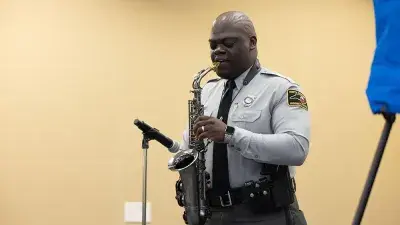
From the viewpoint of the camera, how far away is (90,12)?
3209 mm

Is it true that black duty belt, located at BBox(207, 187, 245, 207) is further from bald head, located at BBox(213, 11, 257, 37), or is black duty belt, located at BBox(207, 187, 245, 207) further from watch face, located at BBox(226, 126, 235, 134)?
bald head, located at BBox(213, 11, 257, 37)

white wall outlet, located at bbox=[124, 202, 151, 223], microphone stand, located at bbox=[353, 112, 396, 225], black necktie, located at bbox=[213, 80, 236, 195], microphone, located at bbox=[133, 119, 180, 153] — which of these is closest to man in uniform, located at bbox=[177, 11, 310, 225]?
black necktie, located at bbox=[213, 80, 236, 195]

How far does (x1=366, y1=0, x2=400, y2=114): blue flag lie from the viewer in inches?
29.2

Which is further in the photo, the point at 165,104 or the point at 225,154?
the point at 165,104

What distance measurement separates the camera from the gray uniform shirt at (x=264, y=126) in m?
1.82

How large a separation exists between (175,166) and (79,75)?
133cm

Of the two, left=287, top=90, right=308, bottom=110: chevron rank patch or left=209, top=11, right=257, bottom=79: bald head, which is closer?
left=287, top=90, right=308, bottom=110: chevron rank patch

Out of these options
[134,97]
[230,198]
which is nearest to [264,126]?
[230,198]

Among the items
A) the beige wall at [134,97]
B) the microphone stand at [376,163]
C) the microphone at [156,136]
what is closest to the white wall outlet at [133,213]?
the beige wall at [134,97]

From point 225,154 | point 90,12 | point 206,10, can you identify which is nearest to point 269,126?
point 225,154

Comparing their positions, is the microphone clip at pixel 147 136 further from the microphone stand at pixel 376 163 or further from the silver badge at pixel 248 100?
the microphone stand at pixel 376 163

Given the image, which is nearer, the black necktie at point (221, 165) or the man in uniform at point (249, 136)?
the man in uniform at point (249, 136)

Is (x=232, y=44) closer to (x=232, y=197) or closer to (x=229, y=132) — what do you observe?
(x=229, y=132)

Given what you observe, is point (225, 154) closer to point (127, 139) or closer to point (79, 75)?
point (127, 139)
